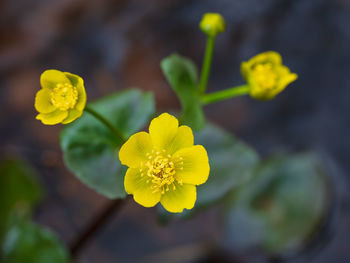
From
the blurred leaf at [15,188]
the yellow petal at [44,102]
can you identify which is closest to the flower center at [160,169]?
the yellow petal at [44,102]

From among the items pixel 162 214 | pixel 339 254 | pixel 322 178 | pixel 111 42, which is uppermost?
pixel 111 42

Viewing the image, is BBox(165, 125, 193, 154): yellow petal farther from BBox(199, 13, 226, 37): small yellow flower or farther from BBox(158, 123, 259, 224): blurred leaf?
BBox(158, 123, 259, 224): blurred leaf

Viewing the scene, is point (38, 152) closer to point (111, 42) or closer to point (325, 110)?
point (111, 42)

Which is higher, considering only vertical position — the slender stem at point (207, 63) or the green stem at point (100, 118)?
the slender stem at point (207, 63)

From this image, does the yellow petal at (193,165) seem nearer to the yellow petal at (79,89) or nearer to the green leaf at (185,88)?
the green leaf at (185,88)

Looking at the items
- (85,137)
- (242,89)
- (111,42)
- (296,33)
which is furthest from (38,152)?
(296,33)

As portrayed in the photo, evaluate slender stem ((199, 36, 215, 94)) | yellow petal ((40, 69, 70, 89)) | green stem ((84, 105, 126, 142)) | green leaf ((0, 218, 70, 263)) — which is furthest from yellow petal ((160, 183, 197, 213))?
green leaf ((0, 218, 70, 263))

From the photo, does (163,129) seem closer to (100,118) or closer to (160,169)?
(160,169)
